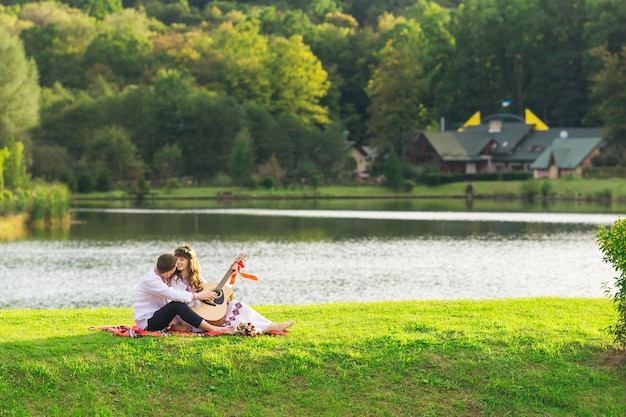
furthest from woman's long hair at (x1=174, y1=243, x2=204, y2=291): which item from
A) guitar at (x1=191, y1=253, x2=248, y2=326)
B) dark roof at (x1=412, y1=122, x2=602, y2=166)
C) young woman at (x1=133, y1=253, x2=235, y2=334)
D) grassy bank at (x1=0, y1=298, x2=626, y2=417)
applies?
dark roof at (x1=412, y1=122, x2=602, y2=166)

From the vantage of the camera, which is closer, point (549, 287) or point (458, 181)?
point (549, 287)

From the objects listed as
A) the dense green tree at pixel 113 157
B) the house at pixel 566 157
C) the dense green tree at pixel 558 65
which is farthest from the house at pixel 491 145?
the dense green tree at pixel 113 157

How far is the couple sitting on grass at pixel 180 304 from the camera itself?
417 inches

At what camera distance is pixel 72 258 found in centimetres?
3033

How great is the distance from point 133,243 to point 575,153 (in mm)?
50492

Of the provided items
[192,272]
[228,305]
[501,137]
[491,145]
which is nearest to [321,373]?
[228,305]

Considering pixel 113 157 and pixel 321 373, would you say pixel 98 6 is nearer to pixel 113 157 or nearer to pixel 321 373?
pixel 113 157

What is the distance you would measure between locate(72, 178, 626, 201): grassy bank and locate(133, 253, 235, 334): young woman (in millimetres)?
61427

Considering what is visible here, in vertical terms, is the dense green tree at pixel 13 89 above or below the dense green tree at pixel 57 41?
below

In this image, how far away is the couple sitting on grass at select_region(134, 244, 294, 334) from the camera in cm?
1060

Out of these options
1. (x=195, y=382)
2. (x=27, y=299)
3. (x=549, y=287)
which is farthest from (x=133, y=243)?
(x=195, y=382)

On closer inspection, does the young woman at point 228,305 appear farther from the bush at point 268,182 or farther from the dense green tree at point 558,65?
the dense green tree at point 558,65

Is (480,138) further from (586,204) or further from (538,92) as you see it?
(586,204)

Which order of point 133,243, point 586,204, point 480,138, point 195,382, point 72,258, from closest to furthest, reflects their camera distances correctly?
1. point 195,382
2. point 72,258
3. point 133,243
4. point 586,204
5. point 480,138
